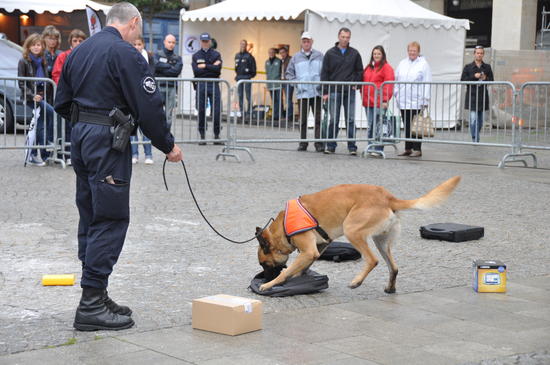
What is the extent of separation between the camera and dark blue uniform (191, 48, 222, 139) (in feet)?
49.1

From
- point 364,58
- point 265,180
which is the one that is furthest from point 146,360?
point 364,58

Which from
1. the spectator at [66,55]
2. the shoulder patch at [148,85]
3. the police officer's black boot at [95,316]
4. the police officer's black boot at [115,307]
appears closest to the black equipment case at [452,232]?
the police officer's black boot at [115,307]

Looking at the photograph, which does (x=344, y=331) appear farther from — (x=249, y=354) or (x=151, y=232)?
(x=151, y=232)

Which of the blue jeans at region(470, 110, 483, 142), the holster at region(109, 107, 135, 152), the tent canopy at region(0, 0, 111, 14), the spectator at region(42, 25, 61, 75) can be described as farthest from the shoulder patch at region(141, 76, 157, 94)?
the tent canopy at region(0, 0, 111, 14)

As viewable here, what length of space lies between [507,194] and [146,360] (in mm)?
7244

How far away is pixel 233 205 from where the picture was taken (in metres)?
9.44

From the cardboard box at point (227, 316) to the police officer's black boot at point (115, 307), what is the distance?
42 centimetres

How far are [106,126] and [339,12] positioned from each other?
15276mm

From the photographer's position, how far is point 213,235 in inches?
307

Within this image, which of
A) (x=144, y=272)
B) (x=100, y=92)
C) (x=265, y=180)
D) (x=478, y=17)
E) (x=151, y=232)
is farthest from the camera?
(x=478, y=17)

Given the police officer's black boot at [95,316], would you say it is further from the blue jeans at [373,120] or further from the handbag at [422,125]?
the blue jeans at [373,120]

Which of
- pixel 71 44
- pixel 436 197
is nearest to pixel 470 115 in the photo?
pixel 71 44

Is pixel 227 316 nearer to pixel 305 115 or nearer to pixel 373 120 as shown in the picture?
pixel 305 115

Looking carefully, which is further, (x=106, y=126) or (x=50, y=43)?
(x=50, y=43)
